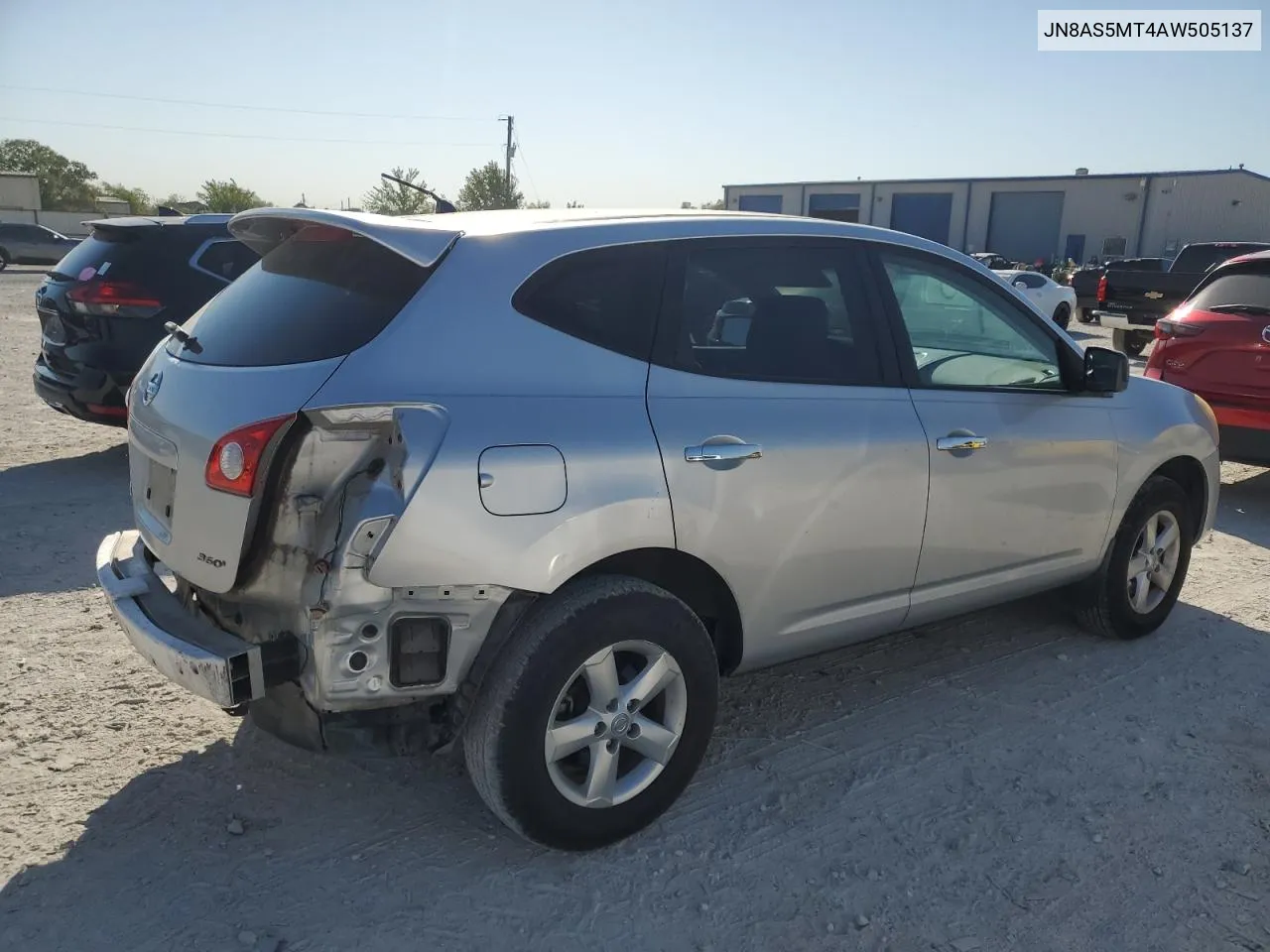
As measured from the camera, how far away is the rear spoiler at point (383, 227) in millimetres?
2734

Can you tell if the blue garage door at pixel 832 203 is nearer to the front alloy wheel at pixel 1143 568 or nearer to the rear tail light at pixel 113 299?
the rear tail light at pixel 113 299

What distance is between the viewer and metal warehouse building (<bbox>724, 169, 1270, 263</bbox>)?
1809 inches

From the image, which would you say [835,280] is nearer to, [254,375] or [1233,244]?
[254,375]

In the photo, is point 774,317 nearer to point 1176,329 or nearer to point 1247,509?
point 1176,329

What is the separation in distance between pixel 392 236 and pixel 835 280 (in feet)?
5.21

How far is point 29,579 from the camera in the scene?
4824 mm

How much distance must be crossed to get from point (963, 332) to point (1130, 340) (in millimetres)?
13793

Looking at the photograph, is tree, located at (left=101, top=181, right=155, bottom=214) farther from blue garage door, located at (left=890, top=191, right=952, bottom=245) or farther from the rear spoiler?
the rear spoiler

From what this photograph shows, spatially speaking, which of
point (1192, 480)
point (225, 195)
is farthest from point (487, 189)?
point (1192, 480)

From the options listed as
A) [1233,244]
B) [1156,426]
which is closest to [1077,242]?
[1233,244]

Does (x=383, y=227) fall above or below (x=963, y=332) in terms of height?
above

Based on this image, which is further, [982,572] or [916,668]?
[916,668]

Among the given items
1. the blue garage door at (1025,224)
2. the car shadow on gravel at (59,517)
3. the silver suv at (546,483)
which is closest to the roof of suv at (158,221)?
the car shadow on gravel at (59,517)

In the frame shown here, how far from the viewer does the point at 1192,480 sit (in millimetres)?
4797
